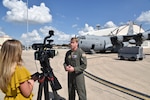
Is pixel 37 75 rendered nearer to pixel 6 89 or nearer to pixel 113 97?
pixel 6 89

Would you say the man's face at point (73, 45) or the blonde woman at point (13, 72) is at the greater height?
the man's face at point (73, 45)

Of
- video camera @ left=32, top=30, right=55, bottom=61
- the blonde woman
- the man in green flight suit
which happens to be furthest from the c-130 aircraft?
the blonde woman

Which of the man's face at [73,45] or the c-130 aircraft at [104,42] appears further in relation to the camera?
the c-130 aircraft at [104,42]

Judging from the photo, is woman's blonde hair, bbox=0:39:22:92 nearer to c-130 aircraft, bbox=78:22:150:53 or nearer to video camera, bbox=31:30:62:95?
video camera, bbox=31:30:62:95

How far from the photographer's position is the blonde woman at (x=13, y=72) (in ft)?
7.32

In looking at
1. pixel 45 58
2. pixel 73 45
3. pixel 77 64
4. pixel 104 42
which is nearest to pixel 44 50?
pixel 45 58

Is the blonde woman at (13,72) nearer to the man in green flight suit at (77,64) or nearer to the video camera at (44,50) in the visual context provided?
the video camera at (44,50)

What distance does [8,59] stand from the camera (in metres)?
2.23

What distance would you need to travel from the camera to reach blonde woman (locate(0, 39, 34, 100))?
87.9 inches

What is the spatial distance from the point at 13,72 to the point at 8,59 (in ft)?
0.50

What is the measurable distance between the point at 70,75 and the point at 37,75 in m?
1.58

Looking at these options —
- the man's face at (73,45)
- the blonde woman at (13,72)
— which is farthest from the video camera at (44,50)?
the blonde woman at (13,72)

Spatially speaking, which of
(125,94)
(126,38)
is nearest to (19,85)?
(125,94)

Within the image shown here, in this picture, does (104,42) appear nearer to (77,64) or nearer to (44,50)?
(77,64)
